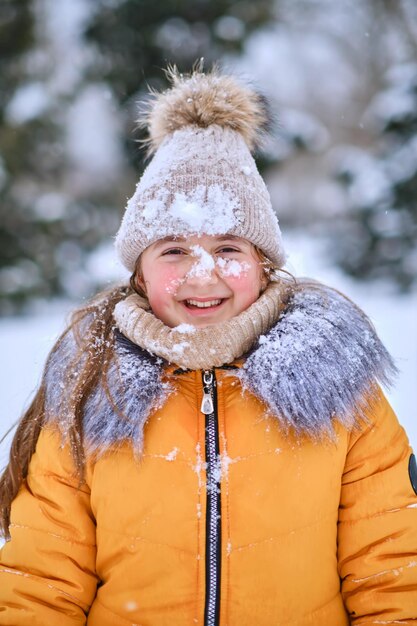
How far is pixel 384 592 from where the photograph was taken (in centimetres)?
130

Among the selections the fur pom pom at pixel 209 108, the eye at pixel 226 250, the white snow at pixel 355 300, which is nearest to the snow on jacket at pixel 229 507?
the eye at pixel 226 250

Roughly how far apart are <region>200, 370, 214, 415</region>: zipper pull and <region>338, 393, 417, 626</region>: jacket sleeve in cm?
38

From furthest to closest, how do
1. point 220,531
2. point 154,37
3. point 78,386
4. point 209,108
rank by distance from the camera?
point 154,37 < point 209,108 < point 78,386 < point 220,531

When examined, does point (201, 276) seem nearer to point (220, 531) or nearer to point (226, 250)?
point (226, 250)

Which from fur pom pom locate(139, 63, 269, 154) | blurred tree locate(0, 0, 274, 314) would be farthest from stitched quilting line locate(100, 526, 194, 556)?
blurred tree locate(0, 0, 274, 314)

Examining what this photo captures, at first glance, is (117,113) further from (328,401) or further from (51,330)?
(328,401)

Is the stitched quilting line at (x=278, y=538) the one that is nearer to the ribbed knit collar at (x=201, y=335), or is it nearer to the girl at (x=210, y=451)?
the girl at (x=210, y=451)

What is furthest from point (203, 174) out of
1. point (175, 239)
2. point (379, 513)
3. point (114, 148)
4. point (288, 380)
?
point (114, 148)

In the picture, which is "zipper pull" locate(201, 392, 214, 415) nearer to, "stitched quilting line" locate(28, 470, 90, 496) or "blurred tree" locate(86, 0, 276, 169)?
"stitched quilting line" locate(28, 470, 90, 496)

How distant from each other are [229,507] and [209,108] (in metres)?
1.15

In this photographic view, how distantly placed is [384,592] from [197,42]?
5.49 metres

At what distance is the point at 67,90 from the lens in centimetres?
581

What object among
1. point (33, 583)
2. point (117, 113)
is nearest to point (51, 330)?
point (117, 113)

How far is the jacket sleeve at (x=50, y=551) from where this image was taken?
130 cm
